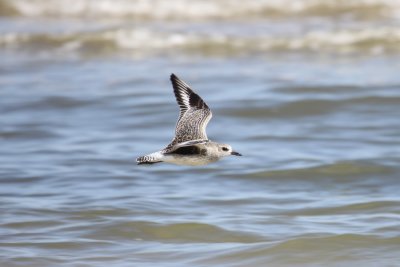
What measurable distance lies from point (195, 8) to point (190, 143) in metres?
11.4

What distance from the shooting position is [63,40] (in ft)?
51.4

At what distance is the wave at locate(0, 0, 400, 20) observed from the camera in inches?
685

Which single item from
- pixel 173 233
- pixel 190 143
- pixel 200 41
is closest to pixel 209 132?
pixel 173 233

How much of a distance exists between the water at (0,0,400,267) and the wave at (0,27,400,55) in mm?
35

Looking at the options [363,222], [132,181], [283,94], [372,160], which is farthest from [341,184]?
[283,94]

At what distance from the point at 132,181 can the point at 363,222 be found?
7.96 feet

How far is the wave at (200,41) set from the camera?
1483cm

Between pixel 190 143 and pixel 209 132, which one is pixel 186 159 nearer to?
pixel 190 143

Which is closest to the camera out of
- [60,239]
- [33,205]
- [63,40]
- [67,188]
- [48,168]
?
[60,239]

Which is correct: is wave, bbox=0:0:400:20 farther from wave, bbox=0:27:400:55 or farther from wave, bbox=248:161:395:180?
wave, bbox=248:161:395:180

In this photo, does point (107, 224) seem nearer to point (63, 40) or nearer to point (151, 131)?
point (151, 131)

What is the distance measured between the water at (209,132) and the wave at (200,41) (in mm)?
35

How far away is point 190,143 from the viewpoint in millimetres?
6633

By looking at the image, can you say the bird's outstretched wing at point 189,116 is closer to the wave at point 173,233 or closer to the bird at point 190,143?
the bird at point 190,143
